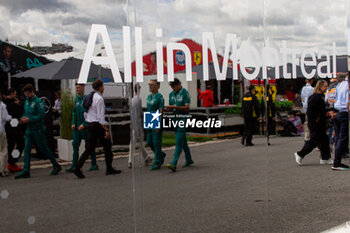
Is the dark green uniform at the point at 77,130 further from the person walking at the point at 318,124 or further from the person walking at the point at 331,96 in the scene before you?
the person walking at the point at 331,96

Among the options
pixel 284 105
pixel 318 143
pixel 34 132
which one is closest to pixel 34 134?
pixel 34 132

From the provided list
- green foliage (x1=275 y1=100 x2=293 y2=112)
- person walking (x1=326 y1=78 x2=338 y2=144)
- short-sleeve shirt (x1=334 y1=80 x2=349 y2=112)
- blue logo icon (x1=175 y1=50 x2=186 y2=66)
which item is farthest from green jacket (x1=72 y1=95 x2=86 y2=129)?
short-sleeve shirt (x1=334 y1=80 x2=349 y2=112)

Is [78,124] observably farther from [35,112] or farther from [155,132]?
[155,132]

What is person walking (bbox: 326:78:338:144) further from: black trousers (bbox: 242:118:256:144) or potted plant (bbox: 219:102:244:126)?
potted plant (bbox: 219:102:244:126)

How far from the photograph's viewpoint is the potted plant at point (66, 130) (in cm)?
235

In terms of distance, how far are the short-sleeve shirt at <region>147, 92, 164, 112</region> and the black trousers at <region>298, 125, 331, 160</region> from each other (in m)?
1.35

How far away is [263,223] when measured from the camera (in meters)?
3.16

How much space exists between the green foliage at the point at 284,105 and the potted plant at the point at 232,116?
0.42m

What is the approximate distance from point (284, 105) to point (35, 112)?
6.15 ft

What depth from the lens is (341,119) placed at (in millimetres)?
3832

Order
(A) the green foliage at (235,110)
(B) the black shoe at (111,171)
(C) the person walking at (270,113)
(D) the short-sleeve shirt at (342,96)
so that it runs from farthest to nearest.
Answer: (D) the short-sleeve shirt at (342,96) < (C) the person walking at (270,113) < (A) the green foliage at (235,110) < (B) the black shoe at (111,171)

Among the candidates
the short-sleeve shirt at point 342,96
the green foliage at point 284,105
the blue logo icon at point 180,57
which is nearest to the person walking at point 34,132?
the blue logo icon at point 180,57

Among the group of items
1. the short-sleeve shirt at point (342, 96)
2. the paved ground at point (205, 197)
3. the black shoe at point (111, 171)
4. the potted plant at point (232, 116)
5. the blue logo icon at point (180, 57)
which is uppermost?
the blue logo icon at point (180, 57)

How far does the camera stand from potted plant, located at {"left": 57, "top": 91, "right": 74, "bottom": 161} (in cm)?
235
